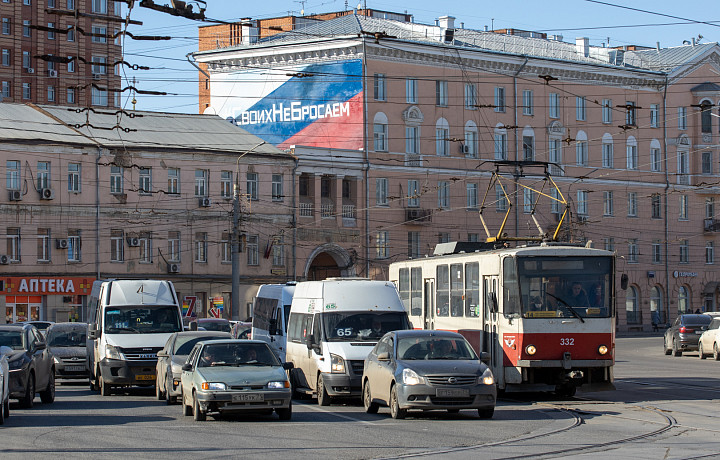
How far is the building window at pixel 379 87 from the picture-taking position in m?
65.8

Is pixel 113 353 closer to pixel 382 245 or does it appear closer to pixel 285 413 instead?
pixel 285 413

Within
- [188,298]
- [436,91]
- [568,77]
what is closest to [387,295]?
[188,298]

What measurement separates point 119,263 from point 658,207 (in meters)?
36.7

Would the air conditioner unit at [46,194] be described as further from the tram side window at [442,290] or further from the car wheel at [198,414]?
the car wheel at [198,414]

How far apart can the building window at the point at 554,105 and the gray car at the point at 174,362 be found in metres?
50.6

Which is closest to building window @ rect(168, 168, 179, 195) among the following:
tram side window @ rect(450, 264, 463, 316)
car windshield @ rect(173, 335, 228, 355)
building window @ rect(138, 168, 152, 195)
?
building window @ rect(138, 168, 152, 195)

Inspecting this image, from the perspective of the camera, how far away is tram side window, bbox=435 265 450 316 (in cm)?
2706

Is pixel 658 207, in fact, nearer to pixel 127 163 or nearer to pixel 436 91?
pixel 436 91

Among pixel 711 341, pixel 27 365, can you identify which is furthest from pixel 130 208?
pixel 27 365

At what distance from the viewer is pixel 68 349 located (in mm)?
32531

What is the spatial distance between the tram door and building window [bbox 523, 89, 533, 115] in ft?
147

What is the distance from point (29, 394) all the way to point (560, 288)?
10.0m

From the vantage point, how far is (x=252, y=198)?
62281 mm

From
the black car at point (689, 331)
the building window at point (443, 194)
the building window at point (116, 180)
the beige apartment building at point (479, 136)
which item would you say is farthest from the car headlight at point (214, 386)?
the building window at point (443, 194)
